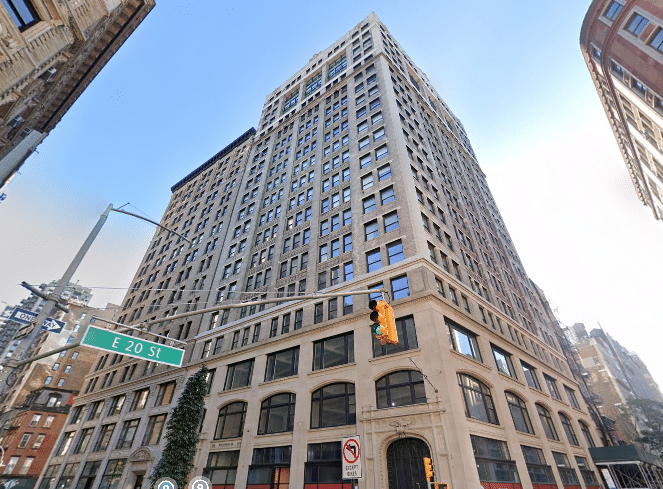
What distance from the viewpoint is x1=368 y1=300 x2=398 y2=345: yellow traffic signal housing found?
943 cm

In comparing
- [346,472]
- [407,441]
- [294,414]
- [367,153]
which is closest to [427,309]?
[407,441]

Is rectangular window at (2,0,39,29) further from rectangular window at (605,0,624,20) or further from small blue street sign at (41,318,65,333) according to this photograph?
rectangular window at (605,0,624,20)

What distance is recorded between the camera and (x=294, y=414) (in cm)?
2647

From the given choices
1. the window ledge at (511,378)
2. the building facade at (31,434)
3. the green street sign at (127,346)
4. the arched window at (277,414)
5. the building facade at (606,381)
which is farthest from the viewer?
the building facade at (606,381)

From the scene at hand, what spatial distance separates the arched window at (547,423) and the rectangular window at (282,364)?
21669 mm

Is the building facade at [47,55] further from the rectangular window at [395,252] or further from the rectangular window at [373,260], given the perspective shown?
the rectangular window at [395,252]

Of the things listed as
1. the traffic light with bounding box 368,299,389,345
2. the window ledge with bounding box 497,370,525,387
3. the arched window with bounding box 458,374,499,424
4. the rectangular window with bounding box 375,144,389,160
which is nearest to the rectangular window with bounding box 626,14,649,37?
the rectangular window with bounding box 375,144,389,160

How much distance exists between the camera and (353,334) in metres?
27.3

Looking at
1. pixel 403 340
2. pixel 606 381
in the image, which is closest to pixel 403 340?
pixel 403 340

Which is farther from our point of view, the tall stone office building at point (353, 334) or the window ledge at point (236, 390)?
the window ledge at point (236, 390)

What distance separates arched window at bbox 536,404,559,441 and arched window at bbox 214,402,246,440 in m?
25.8

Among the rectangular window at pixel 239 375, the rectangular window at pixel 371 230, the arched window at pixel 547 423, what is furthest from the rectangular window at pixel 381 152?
the arched window at pixel 547 423

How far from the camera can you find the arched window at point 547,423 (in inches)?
1193

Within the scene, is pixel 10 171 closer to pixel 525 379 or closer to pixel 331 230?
pixel 331 230
